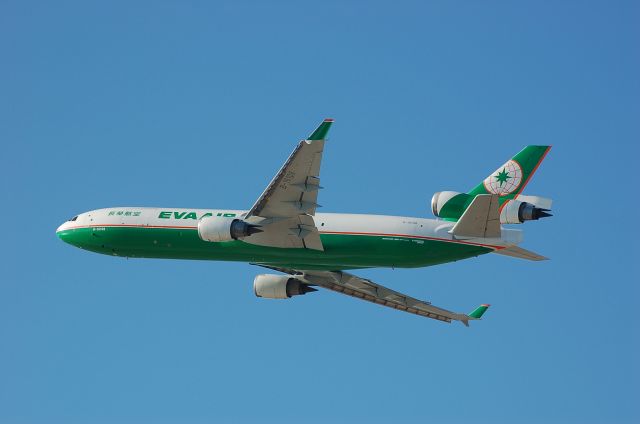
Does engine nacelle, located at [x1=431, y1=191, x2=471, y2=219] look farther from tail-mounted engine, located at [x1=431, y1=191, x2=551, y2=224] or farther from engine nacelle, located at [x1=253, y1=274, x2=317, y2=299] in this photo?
engine nacelle, located at [x1=253, y1=274, x2=317, y2=299]

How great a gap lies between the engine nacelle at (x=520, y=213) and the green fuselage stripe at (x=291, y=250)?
2121 mm

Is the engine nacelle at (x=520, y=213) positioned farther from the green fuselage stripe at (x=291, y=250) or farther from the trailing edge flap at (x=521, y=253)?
the green fuselage stripe at (x=291, y=250)

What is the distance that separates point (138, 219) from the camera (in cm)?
6825

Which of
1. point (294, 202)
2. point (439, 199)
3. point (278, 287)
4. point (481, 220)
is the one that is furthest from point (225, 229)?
point (481, 220)

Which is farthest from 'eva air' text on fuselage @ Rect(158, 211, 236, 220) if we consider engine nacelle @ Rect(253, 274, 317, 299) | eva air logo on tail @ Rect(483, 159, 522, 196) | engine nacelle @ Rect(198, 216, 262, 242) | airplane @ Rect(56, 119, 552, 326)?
eva air logo on tail @ Rect(483, 159, 522, 196)

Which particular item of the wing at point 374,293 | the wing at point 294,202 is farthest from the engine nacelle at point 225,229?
the wing at point 374,293

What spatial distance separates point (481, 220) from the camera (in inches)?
2387

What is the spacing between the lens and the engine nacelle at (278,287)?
71.4 meters

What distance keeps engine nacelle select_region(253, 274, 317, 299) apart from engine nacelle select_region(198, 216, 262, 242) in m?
9.00

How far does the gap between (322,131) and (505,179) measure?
13.2 m

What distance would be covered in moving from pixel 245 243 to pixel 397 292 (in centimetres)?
1302

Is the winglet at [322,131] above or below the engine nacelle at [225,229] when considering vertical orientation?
above

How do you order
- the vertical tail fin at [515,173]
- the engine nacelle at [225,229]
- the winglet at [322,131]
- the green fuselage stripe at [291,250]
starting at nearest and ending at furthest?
the winglet at [322,131]
the engine nacelle at [225,229]
the green fuselage stripe at [291,250]
the vertical tail fin at [515,173]

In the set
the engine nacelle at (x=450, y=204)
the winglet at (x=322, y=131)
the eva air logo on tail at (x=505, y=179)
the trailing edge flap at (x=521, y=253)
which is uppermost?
the winglet at (x=322, y=131)
